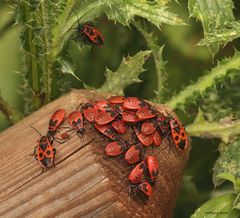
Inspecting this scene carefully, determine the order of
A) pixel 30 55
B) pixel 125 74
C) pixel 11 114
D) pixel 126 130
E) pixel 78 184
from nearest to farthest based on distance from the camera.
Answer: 1. pixel 78 184
2. pixel 126 130
3. pixel 30 55
4. pixel 125 74
5. pixel 11 114

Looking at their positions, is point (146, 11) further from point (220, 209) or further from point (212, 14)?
point (220, 209)

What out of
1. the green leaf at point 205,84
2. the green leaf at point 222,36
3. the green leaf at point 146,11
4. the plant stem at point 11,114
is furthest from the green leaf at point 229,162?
the plant stem at point 11,114

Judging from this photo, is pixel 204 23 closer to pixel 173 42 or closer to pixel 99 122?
pixel 99 122

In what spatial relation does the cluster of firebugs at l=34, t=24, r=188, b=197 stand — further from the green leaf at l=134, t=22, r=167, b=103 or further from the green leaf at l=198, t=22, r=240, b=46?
the green leaf at l=134, t=22, r=167, b=103

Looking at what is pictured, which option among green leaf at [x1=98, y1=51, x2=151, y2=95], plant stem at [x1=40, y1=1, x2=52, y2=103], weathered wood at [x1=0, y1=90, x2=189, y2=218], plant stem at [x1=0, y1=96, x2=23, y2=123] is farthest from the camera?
plant stem at [x1=0, y1=96, x2=23, y2=123]

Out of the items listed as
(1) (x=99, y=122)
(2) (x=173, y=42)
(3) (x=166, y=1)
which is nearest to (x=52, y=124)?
(1) (x=99, y=122)

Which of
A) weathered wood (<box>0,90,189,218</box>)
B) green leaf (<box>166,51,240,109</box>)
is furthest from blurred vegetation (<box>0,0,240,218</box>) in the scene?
weathered wood (<box>0,90,189,218</box>)

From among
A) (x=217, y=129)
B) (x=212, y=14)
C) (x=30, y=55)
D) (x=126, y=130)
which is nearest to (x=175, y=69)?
(x=217, y=129)
